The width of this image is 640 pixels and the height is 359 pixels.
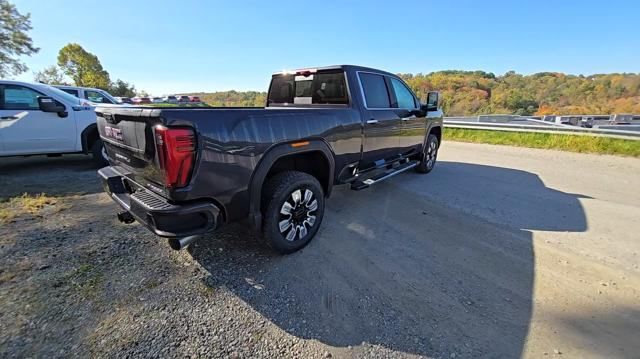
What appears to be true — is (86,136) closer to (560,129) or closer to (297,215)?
(297,215)

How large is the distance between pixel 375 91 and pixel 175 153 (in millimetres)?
3076

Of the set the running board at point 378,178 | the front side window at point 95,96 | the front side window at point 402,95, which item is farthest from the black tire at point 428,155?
the front side window at point 95,96

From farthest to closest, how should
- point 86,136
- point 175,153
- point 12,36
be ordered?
point 12,36
point 86,136
point 175,153

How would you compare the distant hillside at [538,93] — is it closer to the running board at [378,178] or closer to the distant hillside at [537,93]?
the distant hillside at [537,93]

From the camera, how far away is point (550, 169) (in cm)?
642

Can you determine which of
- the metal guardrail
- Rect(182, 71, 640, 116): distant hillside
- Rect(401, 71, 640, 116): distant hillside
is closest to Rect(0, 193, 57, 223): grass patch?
the metal guardrail

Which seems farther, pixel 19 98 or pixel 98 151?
pixel 98 151

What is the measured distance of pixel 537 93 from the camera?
4281 centimetres

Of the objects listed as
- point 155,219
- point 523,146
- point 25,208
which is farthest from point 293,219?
point 523,146

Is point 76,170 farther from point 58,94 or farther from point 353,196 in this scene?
point 353,196

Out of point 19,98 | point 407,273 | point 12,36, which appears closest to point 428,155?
point 407,273

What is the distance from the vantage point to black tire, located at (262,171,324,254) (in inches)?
107

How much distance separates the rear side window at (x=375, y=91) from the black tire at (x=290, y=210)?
168cm

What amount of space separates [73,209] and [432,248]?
454cm
